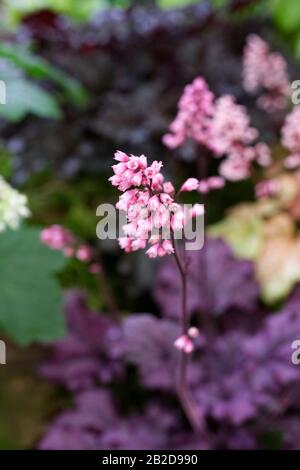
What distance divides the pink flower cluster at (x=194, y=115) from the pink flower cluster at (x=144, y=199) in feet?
1.38

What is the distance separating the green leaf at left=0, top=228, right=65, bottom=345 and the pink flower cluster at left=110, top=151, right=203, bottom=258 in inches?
24.1

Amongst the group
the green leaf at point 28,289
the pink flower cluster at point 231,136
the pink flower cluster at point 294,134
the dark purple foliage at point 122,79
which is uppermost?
the dark purple foliage at point 122,79

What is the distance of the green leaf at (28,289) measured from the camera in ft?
3.99

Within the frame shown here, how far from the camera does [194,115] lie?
109 centimetres

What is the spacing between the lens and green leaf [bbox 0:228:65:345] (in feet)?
3.99

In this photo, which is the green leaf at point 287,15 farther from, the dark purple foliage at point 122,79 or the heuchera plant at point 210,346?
the heuchera plant at point 210,346

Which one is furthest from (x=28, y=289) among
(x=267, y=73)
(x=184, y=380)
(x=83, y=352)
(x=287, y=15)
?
(x=287, y=15)

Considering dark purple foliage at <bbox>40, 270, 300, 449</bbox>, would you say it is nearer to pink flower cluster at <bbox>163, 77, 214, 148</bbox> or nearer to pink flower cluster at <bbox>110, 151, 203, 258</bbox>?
pink flower cluster at <bbox>163, 77, 214, 148</bbox>

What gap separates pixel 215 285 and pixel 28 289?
1.75 ft

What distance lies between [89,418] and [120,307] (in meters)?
0.63

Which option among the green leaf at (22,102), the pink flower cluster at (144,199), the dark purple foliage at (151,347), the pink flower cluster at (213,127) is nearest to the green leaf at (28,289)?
the dark purple foliage at (151,347)

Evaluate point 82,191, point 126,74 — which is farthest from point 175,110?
point 82,191

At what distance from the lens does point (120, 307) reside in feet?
6.20
